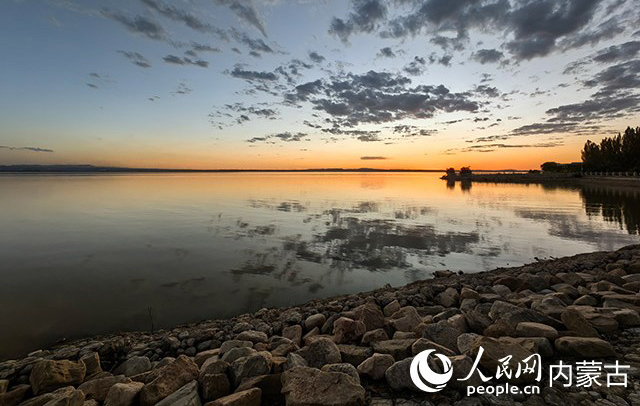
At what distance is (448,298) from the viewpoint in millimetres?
7301

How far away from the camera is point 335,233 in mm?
17891

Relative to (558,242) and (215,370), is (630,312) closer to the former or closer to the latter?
(215,370)

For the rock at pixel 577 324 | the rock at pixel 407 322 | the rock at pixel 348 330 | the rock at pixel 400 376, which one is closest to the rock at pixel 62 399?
the rock at pixel 348 330

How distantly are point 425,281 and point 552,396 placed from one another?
280 inches

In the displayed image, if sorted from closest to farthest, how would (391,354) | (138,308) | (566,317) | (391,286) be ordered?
(391,354) < (566,317) < (138,308) < (391,286)

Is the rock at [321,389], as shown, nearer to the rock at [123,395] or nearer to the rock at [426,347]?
the rock at [426,347]

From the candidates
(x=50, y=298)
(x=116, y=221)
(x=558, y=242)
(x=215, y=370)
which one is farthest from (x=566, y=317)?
(x=116, y=221)

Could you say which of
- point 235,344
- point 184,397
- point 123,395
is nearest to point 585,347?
point 184,397

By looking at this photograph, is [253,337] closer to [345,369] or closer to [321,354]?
[321,354]

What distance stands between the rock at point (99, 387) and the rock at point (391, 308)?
16.8 feet

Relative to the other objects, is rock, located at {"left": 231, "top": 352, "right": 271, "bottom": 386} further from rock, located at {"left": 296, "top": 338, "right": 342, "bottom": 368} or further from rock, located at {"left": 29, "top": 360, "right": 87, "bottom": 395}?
rock, located at {"left": 29, "top": 360, "right": 87, "bottom": 395}

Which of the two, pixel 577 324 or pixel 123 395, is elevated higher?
pixel 577 324

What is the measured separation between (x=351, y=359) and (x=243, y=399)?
1.72 m

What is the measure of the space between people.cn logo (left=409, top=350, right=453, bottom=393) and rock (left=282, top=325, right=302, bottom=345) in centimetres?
281
